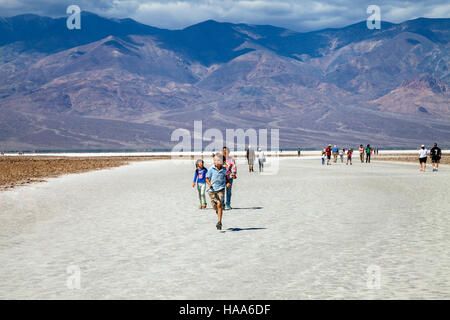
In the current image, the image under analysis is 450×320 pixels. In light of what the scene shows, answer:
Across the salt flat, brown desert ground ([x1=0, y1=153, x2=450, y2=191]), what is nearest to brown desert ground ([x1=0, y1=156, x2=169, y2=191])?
brown desert ground ([x1=0, y1=153, x2=450, y2=191])

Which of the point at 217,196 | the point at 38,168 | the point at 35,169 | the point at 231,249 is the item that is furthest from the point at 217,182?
the point at 38,168

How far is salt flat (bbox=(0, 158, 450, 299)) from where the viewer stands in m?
7.42

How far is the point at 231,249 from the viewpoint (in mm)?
10172

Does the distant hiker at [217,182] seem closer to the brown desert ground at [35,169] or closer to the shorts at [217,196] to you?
the shorts at [217,196]

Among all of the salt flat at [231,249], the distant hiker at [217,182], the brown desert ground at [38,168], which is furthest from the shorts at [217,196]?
the brown desert ground at [38,168]

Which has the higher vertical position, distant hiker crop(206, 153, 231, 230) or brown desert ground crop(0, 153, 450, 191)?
distant hiker crop(206, 153, 231, 230)

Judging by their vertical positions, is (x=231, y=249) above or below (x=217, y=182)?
below

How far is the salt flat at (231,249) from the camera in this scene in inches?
292

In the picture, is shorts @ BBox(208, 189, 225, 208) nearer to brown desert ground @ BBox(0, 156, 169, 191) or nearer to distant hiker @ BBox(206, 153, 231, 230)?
distant hiker @ BBox(206, 153, 231, 230)

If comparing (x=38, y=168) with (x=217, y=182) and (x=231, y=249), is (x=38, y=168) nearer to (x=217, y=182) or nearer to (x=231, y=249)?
(x=217, y=182)

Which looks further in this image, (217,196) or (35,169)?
(35,169)
